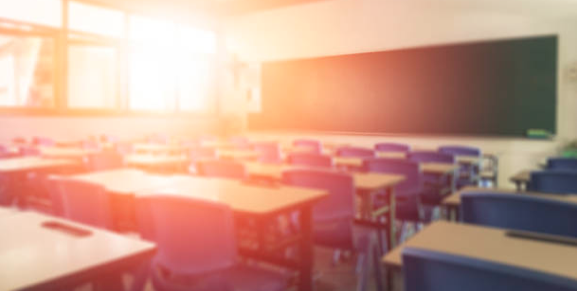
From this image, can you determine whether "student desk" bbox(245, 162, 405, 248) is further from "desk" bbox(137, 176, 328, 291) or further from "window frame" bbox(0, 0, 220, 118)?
"window frame" bbox(0, 0, 220, 118)

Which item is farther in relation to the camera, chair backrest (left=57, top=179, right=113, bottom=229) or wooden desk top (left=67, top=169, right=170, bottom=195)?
wooden desk top (left=67, top=169, right=170, bottom=195)

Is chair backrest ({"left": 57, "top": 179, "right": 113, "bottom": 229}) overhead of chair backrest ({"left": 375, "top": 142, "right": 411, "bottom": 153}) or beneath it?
beneath

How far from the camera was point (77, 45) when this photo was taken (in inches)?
320

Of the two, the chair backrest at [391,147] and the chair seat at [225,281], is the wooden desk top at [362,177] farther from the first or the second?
the chair backrest at [391,147]

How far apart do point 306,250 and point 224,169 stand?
1.16 metres

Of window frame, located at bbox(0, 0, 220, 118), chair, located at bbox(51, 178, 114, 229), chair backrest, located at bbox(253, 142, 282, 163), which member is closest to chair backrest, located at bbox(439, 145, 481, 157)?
chair backrest, located at bbox(253, 142, 282, 163)

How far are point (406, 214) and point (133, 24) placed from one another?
7736 millimetres

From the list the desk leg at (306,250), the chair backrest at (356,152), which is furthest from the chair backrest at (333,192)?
the chair backrest at (356,152)

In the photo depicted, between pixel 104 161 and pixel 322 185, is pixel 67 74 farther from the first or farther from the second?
pixel 322 185

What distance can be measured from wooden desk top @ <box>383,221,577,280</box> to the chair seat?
669mm

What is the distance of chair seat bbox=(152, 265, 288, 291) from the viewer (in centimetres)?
167

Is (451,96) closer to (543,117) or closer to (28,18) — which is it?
(543,117)

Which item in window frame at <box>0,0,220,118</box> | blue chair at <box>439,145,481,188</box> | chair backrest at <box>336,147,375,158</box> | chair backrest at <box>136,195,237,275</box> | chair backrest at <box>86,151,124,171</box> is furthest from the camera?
window frame at <box>0,0,220,118</box>

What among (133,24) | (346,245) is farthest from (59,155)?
(133,24)
